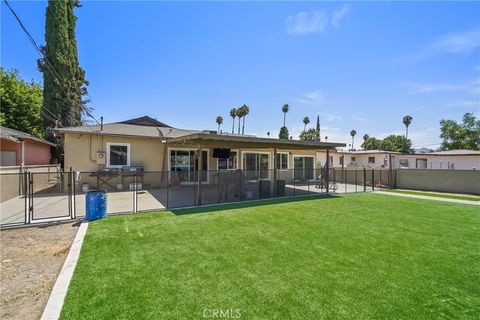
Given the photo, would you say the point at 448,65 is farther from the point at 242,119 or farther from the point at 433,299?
the point at 242,119

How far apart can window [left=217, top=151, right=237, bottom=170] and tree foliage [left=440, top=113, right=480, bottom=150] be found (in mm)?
38251

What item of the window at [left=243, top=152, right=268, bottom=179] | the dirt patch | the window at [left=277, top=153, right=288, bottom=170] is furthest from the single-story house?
the dirt patch

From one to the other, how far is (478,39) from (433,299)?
12.7m

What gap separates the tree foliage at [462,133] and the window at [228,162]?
3825 centimetres

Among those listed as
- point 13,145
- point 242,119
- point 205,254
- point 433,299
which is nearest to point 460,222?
point 433,299

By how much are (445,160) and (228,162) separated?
22181mm

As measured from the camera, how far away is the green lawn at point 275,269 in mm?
2795

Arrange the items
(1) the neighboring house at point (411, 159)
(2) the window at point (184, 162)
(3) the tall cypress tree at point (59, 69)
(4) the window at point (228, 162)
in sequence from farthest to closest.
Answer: (1) the neighboring house at point (411, 159)
(3) the tall cypress tree at point (59, 69)
(4) the window at point (228, 162)
(2) the window at point (184, 162)

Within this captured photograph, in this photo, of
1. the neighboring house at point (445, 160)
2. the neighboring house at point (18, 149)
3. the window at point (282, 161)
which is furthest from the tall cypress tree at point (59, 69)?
the neighboring house at point (445, 160)

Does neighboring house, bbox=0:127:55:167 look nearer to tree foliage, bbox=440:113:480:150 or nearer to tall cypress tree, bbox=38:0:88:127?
tall cypress tree, bbox=38:0:88:127

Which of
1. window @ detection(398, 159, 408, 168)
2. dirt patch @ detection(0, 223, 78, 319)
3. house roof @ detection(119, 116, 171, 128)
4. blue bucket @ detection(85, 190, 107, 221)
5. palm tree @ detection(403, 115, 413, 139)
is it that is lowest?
dirt patch @ detection(0, 223, 78, 319)

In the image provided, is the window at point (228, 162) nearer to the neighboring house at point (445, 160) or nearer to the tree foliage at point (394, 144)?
the neighboring house at point (445, 160)

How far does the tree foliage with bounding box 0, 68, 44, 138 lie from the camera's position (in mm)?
20766

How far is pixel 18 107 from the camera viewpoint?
70.4 ft
